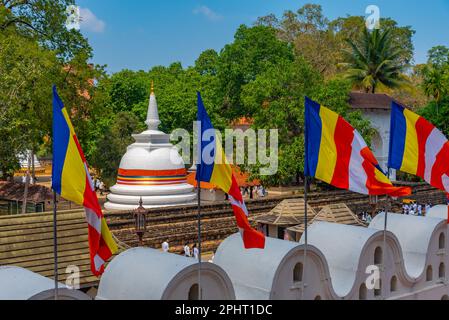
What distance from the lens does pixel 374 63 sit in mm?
54906

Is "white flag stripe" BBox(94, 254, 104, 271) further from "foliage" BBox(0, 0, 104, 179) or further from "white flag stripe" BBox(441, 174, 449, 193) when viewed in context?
"foliage" BBox(0, 0, 104, 179)

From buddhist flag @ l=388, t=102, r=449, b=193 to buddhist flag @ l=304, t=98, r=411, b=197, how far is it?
1.31 meters

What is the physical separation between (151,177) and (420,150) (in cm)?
2037

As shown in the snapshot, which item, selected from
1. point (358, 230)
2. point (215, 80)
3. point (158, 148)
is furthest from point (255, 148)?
point (358, 230)

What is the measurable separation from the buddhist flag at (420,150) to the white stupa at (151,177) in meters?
19.3

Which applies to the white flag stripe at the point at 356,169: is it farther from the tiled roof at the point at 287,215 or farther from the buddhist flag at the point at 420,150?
the tiled roof at the point at 287,215

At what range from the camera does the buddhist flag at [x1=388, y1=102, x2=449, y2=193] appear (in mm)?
14133

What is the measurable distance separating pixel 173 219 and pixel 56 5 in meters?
16.7

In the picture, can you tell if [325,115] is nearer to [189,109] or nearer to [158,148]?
[158,148]

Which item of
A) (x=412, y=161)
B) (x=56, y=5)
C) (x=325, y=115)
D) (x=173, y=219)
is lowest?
(x=173, y=219)

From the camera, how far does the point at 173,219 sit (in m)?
27.6

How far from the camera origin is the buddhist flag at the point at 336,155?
12992 mm

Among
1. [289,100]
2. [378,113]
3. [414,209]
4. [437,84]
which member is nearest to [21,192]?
[289,100]
